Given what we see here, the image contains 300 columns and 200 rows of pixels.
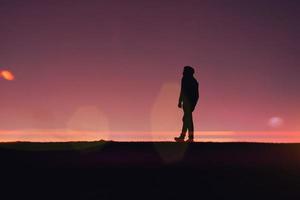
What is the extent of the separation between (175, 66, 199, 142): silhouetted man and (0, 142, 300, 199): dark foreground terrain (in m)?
3.49

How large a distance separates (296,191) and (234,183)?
1.23 metres

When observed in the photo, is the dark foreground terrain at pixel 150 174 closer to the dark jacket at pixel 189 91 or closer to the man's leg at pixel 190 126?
the man's leg at pixel 190 126

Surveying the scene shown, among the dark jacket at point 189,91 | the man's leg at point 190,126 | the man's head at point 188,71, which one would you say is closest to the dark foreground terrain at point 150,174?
the man's leg at point 190,126

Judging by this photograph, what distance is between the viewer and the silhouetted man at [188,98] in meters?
17.5

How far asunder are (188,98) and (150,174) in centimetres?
813

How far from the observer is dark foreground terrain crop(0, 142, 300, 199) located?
28.2 feet

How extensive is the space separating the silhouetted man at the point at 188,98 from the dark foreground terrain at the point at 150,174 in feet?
11.5

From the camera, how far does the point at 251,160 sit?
12.1 meters

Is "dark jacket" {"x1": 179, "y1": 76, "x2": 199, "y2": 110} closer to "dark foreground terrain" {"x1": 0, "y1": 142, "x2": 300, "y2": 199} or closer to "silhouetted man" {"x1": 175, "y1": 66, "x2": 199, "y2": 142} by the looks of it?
"silhouetted man" {"x1": 175, "y1": 66, "x2": 199, "y2": 142}

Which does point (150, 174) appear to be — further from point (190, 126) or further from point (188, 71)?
point (188, 71)

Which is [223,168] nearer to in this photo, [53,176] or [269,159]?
[269,159]

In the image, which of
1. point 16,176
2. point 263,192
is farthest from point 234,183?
point 16,176

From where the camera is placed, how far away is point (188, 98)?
57.9 feet

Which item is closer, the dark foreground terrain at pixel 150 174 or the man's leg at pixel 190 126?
the dark foreground terrain at pixel 150 174
